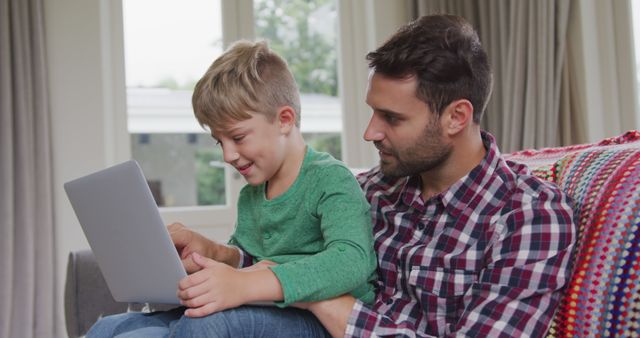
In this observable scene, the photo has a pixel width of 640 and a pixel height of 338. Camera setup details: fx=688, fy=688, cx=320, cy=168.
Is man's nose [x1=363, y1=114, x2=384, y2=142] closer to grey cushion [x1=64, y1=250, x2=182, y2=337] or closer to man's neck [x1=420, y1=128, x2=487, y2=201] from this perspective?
man's neck [x1=420, y1=128, x2=487, y2=201]

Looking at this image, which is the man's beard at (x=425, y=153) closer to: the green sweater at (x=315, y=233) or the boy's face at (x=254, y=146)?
the green sweater at (x=315, y=233)

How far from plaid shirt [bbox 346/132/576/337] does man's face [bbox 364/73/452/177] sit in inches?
2.5

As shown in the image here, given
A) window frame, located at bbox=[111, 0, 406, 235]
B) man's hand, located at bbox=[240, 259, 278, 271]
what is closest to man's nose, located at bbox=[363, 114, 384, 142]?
man's hand, located at bbox=[240, 259, 278, 271]

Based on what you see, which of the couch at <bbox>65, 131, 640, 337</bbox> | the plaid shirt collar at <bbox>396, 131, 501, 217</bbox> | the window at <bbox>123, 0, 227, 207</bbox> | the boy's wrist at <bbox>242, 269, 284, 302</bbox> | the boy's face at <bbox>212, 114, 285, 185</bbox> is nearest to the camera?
the couch at <bbox>65, 131, 640, 337</bbox>

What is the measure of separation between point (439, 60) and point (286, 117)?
33 cm

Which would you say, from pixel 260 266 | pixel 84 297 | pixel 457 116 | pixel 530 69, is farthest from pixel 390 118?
pixel 530 69

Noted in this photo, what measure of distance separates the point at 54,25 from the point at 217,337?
2546 millimetres

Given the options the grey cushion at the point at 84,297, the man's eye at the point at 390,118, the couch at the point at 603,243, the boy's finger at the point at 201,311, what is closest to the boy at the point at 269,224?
the boy's finger at the point at 201,311

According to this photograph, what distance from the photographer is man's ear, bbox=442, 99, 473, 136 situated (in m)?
1.25

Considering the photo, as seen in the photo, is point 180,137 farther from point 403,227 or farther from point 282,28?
point 403,227

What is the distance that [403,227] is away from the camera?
1.29 meters

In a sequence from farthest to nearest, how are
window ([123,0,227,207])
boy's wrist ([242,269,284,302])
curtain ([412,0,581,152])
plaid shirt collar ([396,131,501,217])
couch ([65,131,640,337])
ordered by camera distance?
window ([123,0,227,207])
curtain ([412,0,581,152])
plaid shirt collar ([396,131,501,217])
boy's wrist ([242,269,284,302])
couch ([65,131,640,337])

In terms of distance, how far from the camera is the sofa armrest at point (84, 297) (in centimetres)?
195

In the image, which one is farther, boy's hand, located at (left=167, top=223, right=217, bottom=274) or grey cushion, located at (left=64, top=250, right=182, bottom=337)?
grey cushion, located at (left=64, top=250, right=182, bottom=337)
